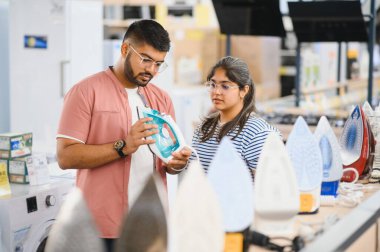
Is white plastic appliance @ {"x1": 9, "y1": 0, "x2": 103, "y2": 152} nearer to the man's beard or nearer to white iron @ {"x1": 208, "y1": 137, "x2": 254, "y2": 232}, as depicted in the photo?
the man's beard

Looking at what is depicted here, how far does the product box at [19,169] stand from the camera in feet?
13.2

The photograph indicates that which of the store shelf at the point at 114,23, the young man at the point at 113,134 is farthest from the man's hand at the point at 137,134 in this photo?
the store shelf at the point at 114,23

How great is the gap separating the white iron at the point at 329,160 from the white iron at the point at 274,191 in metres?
0.72

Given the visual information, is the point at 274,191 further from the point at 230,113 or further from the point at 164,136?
the point at 230,113

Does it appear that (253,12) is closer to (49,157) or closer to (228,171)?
(49,157)

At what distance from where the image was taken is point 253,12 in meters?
6.15

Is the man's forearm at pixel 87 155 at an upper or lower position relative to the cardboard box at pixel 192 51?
lower

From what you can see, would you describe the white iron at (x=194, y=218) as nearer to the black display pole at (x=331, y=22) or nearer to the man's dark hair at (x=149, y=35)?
the man's dark hair at (x=149, y=35)

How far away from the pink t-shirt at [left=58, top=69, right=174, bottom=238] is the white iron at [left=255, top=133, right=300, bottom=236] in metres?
1.01

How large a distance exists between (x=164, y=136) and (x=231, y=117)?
0.51m

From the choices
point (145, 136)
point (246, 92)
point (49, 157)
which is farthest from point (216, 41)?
point (145, 136)

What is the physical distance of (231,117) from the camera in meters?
3.43

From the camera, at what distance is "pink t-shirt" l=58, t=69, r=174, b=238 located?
9.62 ft

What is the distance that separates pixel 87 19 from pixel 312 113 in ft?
7.45
